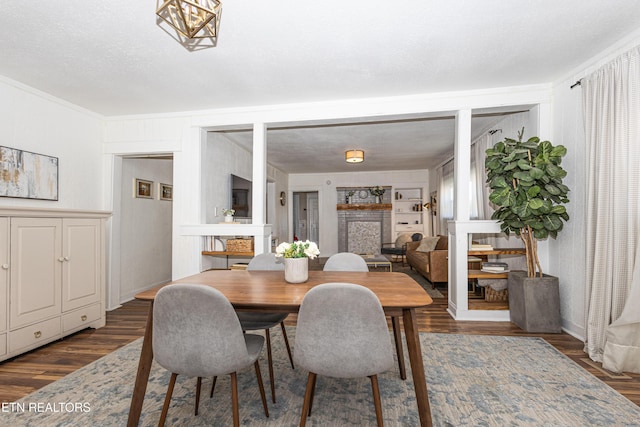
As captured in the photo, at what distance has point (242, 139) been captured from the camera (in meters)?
5.21

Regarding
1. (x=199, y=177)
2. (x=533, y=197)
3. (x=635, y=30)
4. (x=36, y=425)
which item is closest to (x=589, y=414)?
(x=533, y=197)

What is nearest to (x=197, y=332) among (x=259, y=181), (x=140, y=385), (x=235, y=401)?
(x=235, y=401)

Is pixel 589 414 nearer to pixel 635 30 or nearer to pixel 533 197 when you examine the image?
pixel 533 197

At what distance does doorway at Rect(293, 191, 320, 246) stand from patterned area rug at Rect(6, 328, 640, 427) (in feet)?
24.7

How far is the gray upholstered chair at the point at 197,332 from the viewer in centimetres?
137

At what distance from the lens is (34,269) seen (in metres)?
2.70

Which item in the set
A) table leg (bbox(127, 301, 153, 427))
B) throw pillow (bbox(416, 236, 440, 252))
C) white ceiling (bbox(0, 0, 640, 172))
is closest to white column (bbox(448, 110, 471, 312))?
white ceiling (bbox(0, 0, 640, 172))

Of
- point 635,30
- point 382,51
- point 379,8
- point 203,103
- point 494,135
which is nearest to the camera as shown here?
point 379,8

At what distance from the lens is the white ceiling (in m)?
2.06

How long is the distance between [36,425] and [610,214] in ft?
13.4

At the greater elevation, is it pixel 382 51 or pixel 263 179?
pixel 382 51

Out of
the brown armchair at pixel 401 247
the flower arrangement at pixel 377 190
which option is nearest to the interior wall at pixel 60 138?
the brown armchair at pixel 401 247

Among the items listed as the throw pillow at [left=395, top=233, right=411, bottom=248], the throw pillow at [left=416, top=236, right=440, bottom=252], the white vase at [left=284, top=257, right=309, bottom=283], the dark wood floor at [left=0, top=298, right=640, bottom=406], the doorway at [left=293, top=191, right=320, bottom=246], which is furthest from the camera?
the doorway at [left=293, top=191, right=320, bottom=246]

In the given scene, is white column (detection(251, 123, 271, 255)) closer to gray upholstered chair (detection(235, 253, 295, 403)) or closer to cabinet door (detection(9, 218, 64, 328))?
gray upholstered chair (detection(235, 253, 295, 403))
